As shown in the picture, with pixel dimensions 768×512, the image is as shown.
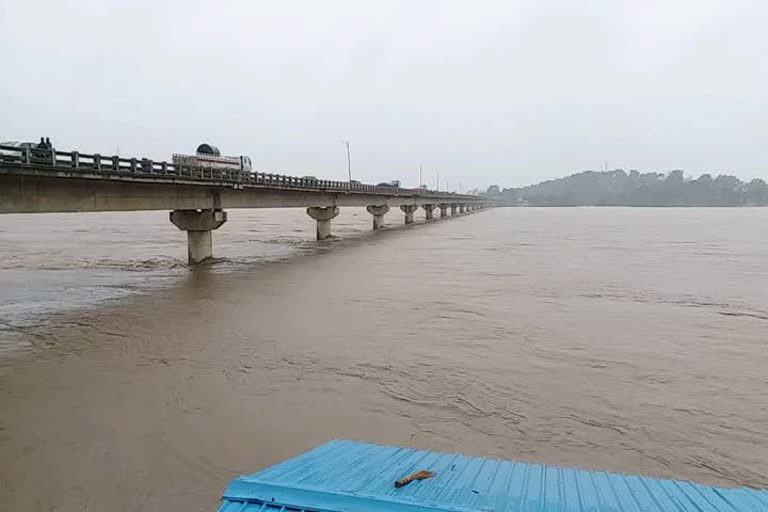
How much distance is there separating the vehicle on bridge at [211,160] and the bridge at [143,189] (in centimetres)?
595

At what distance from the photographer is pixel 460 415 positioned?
9156 millimetres

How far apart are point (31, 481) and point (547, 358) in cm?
1078

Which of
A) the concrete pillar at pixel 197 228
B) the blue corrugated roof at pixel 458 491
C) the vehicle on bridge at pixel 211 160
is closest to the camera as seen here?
the blue corrugated roof at pixel 458 491

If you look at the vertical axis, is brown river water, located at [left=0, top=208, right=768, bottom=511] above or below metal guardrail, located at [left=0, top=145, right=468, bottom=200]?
below

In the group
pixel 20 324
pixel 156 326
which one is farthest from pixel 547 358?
pixel 20 324

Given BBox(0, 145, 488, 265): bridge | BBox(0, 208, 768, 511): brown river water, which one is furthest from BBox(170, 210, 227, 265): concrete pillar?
BBox(0, 208, 768, 511): brown river water

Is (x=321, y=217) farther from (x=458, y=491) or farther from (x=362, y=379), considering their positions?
(x=458, y=491)

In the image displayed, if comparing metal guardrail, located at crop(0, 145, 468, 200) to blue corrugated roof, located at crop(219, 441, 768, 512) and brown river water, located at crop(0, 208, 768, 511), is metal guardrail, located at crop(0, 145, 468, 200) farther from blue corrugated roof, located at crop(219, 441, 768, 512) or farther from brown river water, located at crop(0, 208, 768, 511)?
blue corrugated roof, located at crop(219, 441, 768, 512)

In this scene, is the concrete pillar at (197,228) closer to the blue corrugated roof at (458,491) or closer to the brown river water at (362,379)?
the brown river water at (362,379)

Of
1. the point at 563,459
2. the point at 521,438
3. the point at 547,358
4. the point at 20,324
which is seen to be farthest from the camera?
the point at 20,324

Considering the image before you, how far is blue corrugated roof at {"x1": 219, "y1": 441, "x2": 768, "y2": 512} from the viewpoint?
4.29m

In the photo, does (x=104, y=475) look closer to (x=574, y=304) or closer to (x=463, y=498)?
(x=463, y=498)

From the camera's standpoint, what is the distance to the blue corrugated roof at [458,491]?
4.29 metres

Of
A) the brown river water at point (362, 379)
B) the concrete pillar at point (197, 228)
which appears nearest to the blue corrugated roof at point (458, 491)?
the brown river water at point (362, 379)
